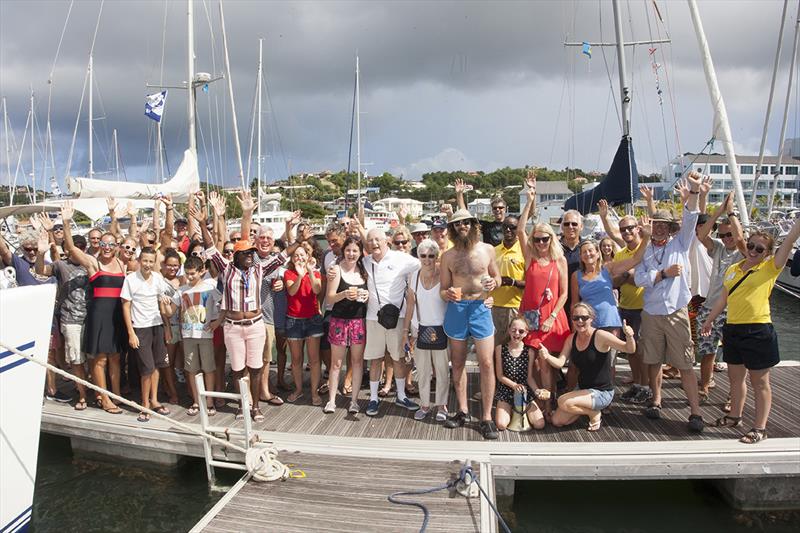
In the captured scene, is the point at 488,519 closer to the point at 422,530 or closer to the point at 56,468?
the point at 422,530

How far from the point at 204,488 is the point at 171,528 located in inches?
25.6

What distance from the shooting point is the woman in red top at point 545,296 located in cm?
509

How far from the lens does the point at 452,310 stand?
501 centimetres

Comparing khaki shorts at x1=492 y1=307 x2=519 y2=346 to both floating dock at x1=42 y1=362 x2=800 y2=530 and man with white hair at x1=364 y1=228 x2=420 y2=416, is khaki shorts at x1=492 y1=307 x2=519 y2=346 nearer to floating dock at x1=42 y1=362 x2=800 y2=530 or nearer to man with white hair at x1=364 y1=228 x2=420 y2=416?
floating dock at x1=42 y1=362 x2=800 y2=530

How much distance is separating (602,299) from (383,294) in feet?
7.30

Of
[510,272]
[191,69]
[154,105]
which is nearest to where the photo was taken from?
[510,272]

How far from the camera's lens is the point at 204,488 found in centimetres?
533

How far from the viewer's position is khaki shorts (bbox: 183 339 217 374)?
219 inches

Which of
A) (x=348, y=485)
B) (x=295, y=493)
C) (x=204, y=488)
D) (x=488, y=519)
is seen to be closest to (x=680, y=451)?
(x=488, y=519)

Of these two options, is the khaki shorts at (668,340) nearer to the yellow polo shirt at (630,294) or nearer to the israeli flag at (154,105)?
the yellow polo shirt at (630,294)

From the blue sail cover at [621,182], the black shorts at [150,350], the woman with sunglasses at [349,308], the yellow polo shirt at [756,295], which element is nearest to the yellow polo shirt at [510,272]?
the woman with sunglasses at [349,308]

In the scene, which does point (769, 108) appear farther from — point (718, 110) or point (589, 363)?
point (589, 363)

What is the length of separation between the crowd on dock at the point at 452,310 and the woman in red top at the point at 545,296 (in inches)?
0.6

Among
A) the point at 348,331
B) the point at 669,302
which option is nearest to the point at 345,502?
the point at 348,331
